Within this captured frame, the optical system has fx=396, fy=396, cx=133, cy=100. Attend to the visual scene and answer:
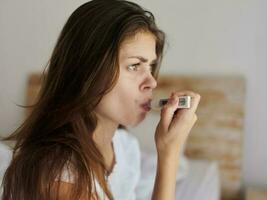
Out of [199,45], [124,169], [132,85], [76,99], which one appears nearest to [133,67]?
[132,85]

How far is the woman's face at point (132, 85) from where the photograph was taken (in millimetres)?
892

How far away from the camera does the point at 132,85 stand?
907 millimetres

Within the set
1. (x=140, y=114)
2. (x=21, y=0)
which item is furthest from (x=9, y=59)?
(x=140, y=114)

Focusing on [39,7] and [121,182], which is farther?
[39,7]

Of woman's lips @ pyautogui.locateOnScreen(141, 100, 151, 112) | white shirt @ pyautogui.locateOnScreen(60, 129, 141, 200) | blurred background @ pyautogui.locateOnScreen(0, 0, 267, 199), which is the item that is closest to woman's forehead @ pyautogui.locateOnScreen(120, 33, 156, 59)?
woman's lips @ pyautogui.locateOnScreen(141, 100, 151, 112)

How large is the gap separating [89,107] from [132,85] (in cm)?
11

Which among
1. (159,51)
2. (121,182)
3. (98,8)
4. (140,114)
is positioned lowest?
(121,182)

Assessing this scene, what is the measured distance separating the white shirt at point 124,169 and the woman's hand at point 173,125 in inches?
10.4

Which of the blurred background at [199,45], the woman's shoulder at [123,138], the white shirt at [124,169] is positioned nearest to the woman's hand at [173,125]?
the white shirt at [124,169]

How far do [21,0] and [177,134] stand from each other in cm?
111

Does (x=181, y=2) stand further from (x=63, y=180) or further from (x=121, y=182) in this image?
(x=63, y=180)

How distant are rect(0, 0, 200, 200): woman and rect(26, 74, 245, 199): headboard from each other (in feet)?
2.78

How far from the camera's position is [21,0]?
1690 millimetres

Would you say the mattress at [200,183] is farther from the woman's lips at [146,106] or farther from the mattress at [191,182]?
the woman's lips at [146,106]
